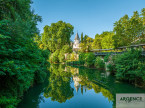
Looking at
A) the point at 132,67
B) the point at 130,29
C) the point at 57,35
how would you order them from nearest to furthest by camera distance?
the point at 132,67 → the point at 130,29 → the point at 57,35

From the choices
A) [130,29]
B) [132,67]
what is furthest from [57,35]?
[132,67]

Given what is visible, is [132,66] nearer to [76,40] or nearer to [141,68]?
[141,68]

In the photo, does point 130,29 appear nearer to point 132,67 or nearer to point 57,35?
point 132,67

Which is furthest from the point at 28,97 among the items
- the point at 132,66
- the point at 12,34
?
the point at 132,66

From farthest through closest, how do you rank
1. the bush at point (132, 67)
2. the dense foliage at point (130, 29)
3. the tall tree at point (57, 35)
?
the tall tree at point (57, 35)
the dense foliage at point (130, 29)
the bush at point (132, 67)

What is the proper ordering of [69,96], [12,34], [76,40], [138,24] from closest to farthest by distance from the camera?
[12,34]
[69,96]
[138,24]
[76,40]

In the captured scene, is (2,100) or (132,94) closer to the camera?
(2,100)

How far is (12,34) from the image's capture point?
4434 millimetres

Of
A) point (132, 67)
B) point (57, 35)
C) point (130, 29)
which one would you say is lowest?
point (132, 67)

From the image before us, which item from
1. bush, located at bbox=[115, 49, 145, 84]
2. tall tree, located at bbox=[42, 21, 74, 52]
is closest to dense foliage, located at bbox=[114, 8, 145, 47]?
bush, located at bbox=[115, 49, 145, 84]

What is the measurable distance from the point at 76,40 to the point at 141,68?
177 feet

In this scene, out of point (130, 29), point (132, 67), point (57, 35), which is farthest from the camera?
point (57, 35)

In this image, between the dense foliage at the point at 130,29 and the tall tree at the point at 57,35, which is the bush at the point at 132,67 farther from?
the tall tree at the point at 57,35

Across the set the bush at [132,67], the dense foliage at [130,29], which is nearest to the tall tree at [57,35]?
the dense foliage at [130,29]
